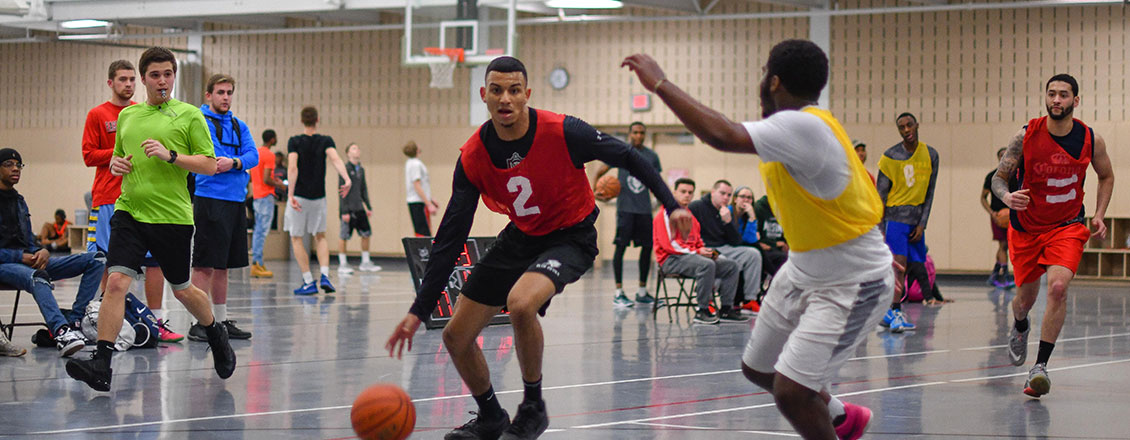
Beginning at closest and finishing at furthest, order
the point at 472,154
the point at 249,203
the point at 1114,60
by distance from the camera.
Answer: the point at 472,154 → the point at 1114,60 → the point at 249,203

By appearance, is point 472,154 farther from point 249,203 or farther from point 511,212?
point 249,203

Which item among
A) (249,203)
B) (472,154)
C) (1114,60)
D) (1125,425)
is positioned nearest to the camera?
(472,154)

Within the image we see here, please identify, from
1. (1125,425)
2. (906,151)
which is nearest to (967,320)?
(906,151)

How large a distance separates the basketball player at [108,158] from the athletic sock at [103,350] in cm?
166

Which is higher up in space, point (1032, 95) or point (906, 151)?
point (1032, 95)

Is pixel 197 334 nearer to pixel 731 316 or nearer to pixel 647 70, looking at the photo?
pixel 731 316

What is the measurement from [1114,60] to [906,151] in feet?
30.8

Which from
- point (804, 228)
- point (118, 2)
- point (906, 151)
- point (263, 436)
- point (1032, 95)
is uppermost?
point (118, 2)

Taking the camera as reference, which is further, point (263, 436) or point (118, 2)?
point (118, 2)

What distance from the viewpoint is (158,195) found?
6426 mm

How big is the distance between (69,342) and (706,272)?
531cm

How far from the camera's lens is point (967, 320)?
11.1 metres

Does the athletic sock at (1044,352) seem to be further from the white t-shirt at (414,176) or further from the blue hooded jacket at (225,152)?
the white t-shirt at (414,176)

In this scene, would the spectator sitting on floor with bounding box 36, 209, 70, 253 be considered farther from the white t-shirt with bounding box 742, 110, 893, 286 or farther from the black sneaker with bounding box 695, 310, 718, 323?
the white t-shirt with bounding box 742, 110, 893, 286
